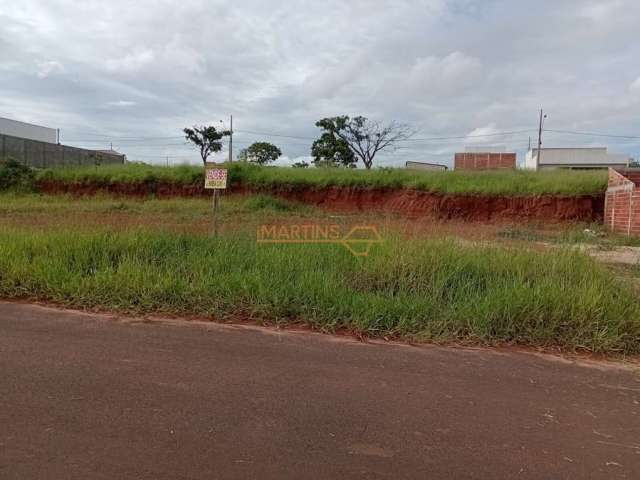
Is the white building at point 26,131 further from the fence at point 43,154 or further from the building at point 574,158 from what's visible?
the building at point 574,158

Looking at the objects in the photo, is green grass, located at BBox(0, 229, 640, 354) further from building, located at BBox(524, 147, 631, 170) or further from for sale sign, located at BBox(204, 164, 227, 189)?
building, located at BBox(524, 147, 631, 170)

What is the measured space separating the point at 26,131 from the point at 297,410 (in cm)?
6186

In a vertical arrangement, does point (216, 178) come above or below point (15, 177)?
below

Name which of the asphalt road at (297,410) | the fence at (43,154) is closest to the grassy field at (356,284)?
the asphalt road at (297,410)

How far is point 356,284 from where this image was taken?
5.09 m

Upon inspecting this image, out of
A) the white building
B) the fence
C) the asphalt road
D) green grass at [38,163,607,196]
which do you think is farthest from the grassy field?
the white building

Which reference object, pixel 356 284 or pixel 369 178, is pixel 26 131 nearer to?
pixel 369 178

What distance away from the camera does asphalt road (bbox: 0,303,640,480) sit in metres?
2.12

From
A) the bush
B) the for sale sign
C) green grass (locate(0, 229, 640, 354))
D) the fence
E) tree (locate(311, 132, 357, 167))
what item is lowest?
green grass (locate(0, 229, 640, 354))

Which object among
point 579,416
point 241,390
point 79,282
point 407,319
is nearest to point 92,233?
point 79,282

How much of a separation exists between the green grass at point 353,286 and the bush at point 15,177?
21.3m

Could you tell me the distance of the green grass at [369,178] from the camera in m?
18.6

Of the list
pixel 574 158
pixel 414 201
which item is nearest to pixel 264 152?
pixel 414 201

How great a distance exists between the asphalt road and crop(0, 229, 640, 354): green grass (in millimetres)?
443
